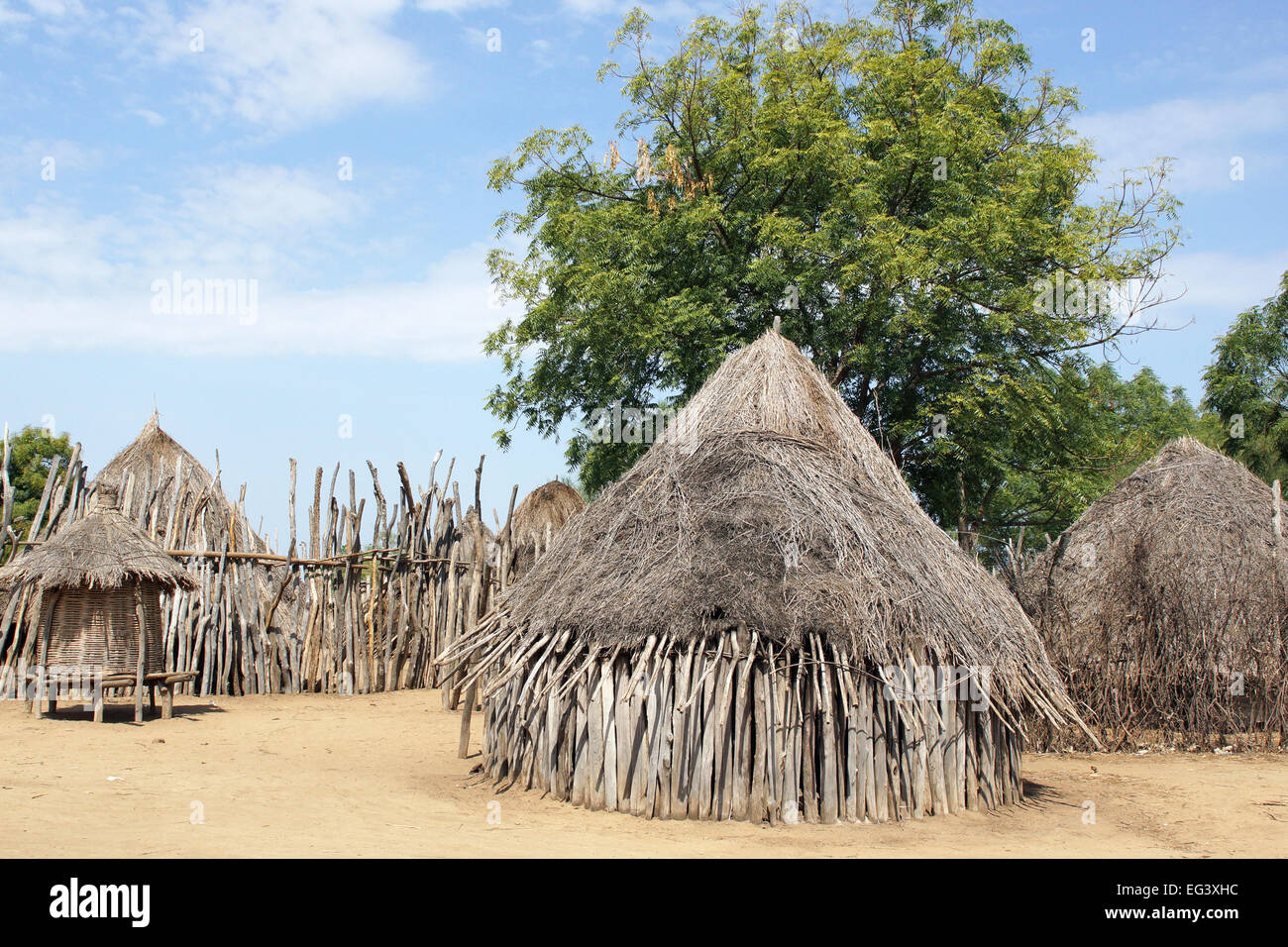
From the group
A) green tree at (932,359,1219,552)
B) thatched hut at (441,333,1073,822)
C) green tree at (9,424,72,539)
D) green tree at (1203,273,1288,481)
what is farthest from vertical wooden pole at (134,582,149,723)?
green tree at (1203,273,1288,481)

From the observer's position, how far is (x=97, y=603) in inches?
445

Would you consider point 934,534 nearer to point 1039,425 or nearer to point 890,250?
point 890,250

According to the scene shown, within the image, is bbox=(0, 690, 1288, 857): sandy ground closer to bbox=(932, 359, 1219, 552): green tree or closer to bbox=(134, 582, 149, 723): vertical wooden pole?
bbox=(134, 582, 149, 723): vertical wooden pole

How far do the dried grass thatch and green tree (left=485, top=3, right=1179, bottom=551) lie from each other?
302 inches

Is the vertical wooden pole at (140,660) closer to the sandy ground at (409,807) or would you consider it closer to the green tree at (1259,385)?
the sandy ground at (409,807)

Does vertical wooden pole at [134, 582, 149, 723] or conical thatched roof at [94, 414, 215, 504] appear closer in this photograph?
vertical wooden pole at [134, 582, 149, 723]

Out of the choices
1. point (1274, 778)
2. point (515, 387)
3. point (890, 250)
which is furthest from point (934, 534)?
point (515, 387)

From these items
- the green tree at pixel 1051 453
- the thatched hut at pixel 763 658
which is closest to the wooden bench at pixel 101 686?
the thatched hut at pixel 763 658

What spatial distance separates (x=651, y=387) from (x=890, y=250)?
463 cm

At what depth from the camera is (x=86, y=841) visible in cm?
607

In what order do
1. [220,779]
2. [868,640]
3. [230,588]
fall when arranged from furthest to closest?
[230,588] < [220,779] < [868,640]

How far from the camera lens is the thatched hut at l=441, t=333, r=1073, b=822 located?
7.44m

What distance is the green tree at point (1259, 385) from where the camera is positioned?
2361 centimetres

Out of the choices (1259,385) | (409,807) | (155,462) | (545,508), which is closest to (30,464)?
(155,462)
